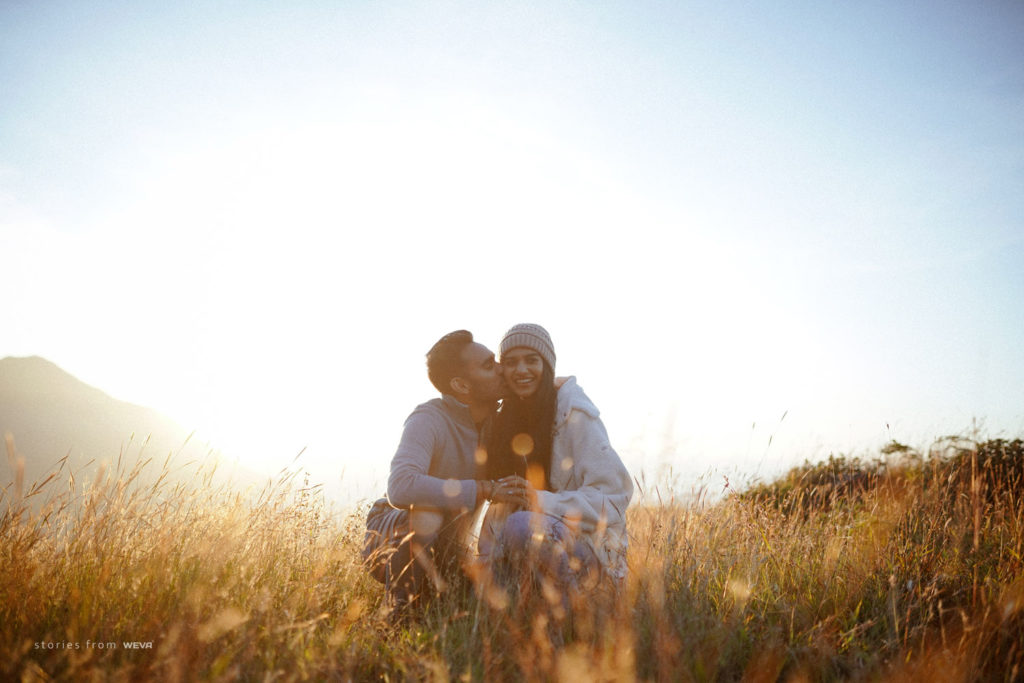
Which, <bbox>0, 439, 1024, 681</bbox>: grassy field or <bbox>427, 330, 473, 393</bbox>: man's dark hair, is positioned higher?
<bbox>427, 330, 473, 393</bbox>: man's dark hair

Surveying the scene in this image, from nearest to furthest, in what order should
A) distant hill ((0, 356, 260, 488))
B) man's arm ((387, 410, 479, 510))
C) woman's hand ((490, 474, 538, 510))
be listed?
1. woman's hand ((490, 474, 538, 510))
2. man's arm ((387, 410, 479, 510))
3. distant hill ((0, 356, 260, 488))

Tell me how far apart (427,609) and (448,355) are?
5.17 ft

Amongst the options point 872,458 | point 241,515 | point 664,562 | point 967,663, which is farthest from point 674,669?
point 872,458

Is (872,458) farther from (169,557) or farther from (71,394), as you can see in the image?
(71,394)

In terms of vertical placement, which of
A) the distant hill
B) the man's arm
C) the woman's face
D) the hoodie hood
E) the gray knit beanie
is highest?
the gray knit beanie

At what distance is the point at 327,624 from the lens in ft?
7.88

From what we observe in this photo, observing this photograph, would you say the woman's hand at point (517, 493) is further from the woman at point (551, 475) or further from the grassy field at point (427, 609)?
the grassy field at point (427, 609)

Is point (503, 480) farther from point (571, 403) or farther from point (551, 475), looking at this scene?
point (571, 403)

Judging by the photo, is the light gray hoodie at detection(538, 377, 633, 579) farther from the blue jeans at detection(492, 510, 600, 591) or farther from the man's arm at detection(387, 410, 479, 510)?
the man's arm at detection(387, 410, 479, 510)

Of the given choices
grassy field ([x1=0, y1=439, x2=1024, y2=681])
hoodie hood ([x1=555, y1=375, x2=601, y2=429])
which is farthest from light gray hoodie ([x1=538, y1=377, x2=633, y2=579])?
grassy field ([x1=0, y1=439, x2=1024, y2=681])

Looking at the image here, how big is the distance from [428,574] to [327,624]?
2.54 feet

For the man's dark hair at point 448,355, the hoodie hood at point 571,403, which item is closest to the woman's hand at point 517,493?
the hoodie hood at point 571,403

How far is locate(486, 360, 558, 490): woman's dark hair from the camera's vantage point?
3.42m

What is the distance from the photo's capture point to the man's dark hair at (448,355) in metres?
3.60
